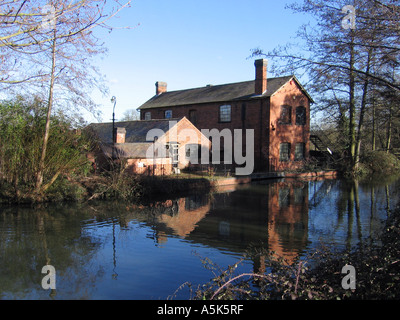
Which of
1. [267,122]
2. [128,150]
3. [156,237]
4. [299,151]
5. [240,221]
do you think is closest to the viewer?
[156,237]

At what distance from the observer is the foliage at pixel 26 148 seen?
11.9 m

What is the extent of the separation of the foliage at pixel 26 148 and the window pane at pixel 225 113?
47.5 feet

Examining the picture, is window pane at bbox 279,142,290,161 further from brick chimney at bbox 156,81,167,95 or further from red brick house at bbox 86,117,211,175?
brick chimney at bbox 156,81,167,95

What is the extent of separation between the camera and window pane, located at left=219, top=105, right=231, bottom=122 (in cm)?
2527

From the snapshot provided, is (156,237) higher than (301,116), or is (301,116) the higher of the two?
(301,116)

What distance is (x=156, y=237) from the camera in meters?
8.23

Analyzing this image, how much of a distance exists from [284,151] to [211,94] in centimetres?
732

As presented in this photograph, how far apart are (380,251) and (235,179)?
1447 centimetres
